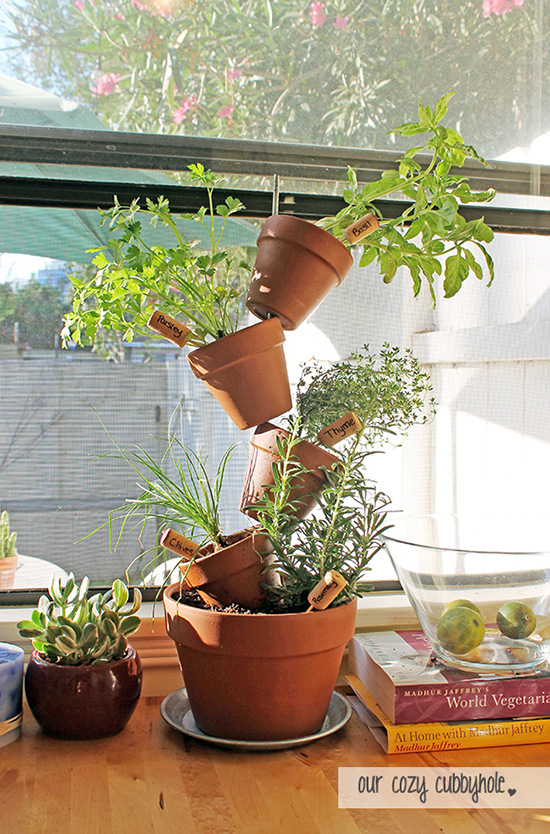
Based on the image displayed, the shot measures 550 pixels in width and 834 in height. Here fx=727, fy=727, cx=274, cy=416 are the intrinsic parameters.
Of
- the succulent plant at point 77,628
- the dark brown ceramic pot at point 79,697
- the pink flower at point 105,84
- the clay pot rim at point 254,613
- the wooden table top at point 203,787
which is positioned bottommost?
the wooden table top at point 203,787

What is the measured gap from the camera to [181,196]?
1.19m

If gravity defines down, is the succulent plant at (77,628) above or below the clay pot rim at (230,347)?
below

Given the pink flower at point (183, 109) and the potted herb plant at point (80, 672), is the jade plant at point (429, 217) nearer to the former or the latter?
the pink flower at point (183, 109)

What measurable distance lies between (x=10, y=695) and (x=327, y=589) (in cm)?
42

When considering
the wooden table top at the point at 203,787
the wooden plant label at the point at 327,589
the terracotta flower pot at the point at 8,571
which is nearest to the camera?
the wooden table top at the point at 203,787

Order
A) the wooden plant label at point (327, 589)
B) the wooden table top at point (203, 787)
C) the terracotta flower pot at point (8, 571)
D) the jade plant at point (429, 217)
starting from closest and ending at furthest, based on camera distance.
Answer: the wooden table top at point (203, 787)
the wooden plant label at point (327, 589)
the jade plant at point (429, 217)
the terracotta flower pot at point (8, 571)

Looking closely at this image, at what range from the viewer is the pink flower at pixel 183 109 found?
3.90 feet

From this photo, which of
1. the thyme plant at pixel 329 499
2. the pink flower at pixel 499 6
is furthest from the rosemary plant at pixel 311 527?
the pink flower at pixel 499 6

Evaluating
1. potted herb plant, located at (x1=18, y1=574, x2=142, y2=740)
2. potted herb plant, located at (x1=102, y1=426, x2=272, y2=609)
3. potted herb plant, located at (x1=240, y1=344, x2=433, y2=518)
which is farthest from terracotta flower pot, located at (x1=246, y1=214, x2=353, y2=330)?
potted herb plant, located at (x1=18, y1=574, x2=142, y2=740)

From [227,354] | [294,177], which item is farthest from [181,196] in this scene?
[227,354]

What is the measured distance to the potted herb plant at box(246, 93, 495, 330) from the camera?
93 cm

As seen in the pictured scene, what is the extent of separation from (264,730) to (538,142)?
109 centimetres

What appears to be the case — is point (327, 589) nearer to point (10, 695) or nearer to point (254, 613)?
point (254, 613)

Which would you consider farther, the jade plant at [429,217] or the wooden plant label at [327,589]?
the jade plant at [429,217]
